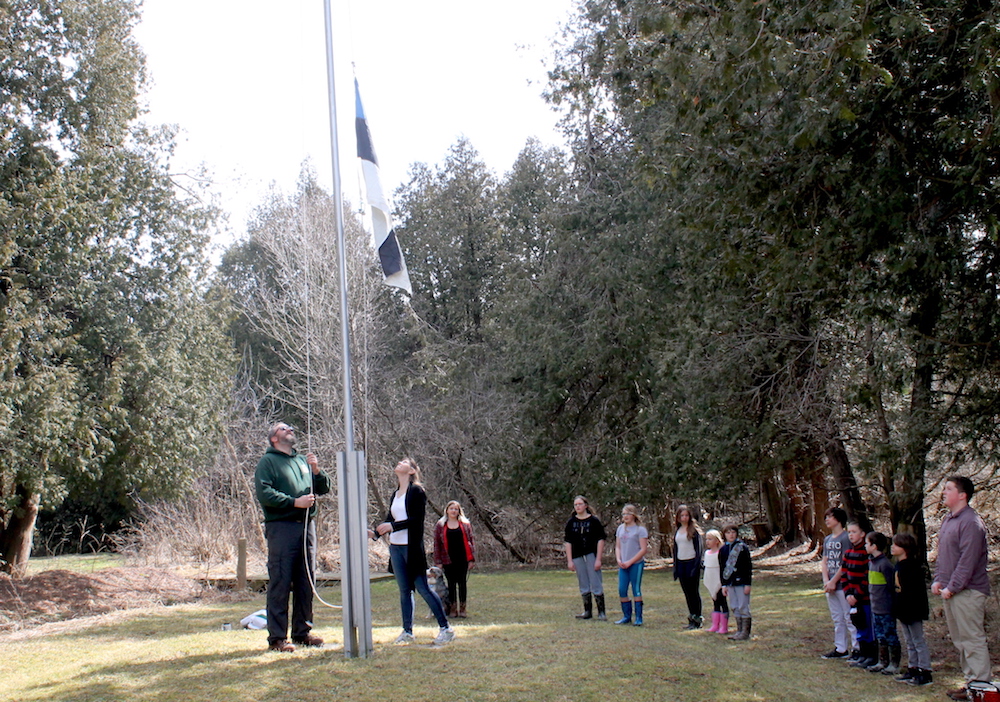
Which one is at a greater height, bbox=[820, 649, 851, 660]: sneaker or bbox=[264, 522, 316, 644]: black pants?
bbox=[264, 522, 316, 644]: black pants

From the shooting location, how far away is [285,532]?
297 inches

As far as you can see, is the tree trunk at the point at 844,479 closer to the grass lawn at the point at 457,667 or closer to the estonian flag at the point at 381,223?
the grass lawn at the point at 457,667

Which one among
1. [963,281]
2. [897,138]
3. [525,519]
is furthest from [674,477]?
[897,138]

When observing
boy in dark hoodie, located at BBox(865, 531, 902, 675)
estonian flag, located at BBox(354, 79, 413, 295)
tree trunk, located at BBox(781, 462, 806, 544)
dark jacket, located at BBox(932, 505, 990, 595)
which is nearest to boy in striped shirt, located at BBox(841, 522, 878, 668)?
boy in dark hoodie, located at BBox(865, 531, 902, 675)

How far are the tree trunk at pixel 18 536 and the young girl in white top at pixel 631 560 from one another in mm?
13165

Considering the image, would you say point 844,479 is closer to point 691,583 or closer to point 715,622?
point 691,583

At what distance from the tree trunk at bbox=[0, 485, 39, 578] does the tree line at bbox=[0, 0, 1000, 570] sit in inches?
2.2

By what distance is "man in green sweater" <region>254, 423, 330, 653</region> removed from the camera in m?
7.45

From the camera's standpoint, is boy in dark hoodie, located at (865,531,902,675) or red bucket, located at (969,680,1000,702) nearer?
red bucket, located at (969,680,1000,702)

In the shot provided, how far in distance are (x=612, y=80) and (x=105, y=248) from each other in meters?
11.5

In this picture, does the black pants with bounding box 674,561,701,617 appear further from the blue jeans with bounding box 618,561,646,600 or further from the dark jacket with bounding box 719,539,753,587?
the dark jacket with bounding box 719,539,753,587

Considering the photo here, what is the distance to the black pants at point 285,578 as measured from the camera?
24.5 ft

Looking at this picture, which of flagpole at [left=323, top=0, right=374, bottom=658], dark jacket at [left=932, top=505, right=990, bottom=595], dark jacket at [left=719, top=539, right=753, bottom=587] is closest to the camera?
dark jacket at [left=932, top=505, right=990, bottom=595]

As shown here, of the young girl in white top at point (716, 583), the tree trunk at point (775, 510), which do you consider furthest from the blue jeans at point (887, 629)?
the tree trunk at point (775, 510)
